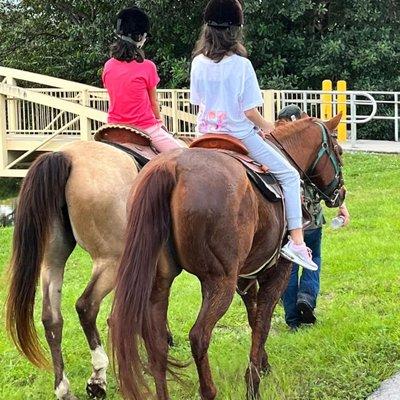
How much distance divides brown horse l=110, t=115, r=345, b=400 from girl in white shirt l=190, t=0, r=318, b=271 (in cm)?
39

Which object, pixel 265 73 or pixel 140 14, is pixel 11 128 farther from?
pixel 140 14

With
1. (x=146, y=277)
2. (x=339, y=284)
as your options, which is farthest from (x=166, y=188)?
(x=339, y=284)

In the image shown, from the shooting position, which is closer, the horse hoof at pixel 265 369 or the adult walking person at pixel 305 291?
the horse hoof at pixel 265 369

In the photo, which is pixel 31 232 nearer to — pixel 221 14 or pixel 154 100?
pixel 154 100

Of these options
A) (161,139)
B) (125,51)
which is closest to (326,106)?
(161,139)

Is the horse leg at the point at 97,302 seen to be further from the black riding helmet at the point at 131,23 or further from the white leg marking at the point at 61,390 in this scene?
the black riding helmet at the point at 131,23

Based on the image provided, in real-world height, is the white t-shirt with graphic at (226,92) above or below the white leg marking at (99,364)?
above

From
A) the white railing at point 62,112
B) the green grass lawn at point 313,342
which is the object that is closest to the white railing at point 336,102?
the white railing at point 62,112

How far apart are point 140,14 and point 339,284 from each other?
134 inches

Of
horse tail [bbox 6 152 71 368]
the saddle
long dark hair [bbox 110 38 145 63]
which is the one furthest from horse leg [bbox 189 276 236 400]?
long dark hair [bbox 110 38 145 63]

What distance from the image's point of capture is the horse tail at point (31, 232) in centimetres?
490

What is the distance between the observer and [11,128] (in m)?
17.7

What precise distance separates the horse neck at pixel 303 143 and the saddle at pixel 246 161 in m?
0.64

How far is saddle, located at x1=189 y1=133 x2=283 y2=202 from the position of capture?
442 cm
